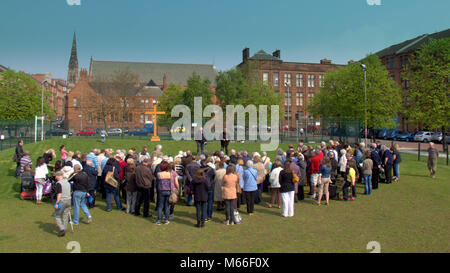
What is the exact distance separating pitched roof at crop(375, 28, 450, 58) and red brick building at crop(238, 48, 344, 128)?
37.6 ft

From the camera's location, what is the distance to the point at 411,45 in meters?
62.9

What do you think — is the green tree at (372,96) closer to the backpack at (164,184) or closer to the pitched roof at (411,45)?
the pitched roof at (411,45)

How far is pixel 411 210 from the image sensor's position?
1124 centimetres

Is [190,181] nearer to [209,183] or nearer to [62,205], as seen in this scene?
[209,183]

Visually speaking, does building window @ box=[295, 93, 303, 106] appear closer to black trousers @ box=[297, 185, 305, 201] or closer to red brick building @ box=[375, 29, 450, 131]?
red brick building @ box=[375, 29, 450, 131]

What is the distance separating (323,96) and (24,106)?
45.9m

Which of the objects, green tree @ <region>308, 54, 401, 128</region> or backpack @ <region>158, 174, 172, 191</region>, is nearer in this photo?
backpack @ <region>158, 174, 172, 191</region>

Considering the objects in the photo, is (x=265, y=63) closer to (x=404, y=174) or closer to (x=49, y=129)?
(x=49, y=129)

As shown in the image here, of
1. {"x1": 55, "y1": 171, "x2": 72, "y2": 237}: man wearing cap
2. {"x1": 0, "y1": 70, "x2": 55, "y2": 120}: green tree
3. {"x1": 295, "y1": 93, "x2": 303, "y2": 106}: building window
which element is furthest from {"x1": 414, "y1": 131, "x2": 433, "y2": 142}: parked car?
{"x1": 0, "y1": 70, "x2": 55, "y2": 120}: green tree

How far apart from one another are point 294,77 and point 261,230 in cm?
6906

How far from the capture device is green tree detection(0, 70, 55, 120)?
158 feet

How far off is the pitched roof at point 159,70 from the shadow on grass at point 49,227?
93604mm
